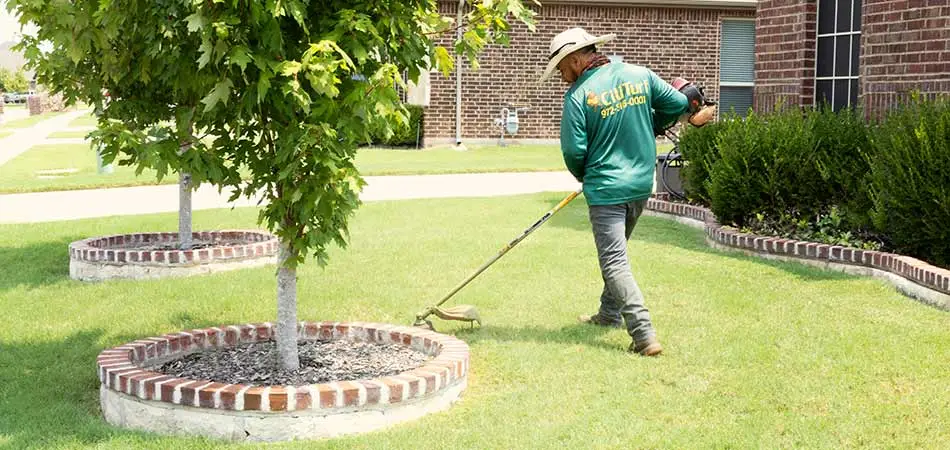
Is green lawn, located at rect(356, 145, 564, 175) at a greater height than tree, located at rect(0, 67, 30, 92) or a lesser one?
lesser

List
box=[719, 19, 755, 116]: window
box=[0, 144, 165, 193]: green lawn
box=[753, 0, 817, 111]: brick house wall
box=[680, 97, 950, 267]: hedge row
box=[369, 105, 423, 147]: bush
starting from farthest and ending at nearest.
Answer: box=[719, 19, 755, 116]: window
box=[369, 105, 423, 147]: bush
box=[0, 144, 165, 193]: green lawn
box=[753, 0, 817, 111]: brick house wall
box=[680, 97, 950, 267]: hedge row

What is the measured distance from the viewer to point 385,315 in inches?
293

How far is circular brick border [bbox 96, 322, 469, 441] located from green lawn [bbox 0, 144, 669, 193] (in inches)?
452

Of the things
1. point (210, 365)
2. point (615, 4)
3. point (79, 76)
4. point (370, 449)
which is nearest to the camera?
point (370, 449)

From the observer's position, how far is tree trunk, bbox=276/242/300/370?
5.79 m

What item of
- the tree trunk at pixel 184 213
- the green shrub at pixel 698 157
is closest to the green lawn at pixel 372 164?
the green shrub at pixel 698 157

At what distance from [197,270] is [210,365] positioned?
10.6 ft

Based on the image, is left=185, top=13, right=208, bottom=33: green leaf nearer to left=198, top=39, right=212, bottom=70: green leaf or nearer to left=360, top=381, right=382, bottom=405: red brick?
left=198, top=39, right=212, bottom=70: green leaf

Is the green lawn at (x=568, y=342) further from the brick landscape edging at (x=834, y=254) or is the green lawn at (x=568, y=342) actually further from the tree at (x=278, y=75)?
the tree at (x=278, y=75)

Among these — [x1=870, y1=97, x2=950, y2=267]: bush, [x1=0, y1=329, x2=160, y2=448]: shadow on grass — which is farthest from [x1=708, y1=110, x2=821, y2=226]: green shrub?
[x1=0, y1=329, x2=160, y2=448]: shadow on grass

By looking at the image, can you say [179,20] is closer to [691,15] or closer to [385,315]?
[385,315]

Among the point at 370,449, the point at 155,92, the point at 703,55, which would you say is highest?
the point at 703,55

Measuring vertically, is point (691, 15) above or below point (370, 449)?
→ above

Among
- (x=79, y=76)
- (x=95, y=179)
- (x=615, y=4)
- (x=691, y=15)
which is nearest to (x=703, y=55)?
(x=691, y=15)
